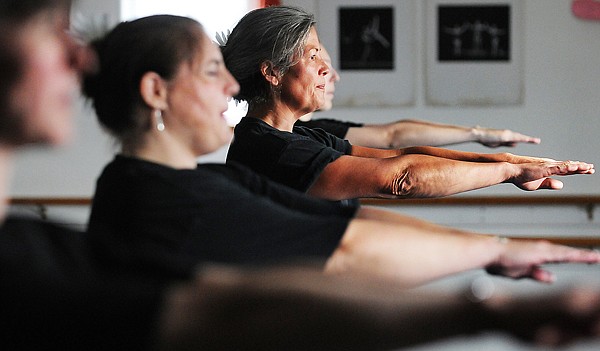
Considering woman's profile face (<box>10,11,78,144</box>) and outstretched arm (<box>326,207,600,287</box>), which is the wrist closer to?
outstretched arm (<box>326,207,600,287</box>)

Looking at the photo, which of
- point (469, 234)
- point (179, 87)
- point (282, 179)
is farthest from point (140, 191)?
point (282, 179)

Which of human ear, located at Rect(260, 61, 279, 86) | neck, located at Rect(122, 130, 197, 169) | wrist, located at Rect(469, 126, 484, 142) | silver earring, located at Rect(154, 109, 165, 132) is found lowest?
wrist, located at Rect(469, 126, 484, 142)

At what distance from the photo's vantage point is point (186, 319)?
90 centimetres

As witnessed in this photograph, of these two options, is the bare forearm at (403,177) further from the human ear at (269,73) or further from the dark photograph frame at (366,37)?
the dark photograph frame at (366,37)

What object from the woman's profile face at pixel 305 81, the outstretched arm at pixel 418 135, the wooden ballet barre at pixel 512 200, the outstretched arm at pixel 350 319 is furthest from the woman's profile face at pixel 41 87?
the wooden ballet barre at pixel 512 200

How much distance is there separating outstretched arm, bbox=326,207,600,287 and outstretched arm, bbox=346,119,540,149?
1955 millimetres

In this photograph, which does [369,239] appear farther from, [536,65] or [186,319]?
[536,65]

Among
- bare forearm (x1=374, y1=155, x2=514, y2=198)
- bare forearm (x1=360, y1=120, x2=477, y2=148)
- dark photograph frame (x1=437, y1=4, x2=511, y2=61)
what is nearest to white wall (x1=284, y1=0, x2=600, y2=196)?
dark photograph frame (x1=437, y1=4, x2=511, y2=61)

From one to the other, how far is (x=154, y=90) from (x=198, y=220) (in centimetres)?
31

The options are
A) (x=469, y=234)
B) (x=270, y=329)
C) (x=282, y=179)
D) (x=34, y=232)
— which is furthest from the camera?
(x=282, y=179)

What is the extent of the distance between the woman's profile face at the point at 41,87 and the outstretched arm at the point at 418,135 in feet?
8.36

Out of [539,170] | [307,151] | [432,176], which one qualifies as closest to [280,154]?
[307,151]

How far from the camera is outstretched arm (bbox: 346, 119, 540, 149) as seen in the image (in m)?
3.66

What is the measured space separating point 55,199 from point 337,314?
441 cm
